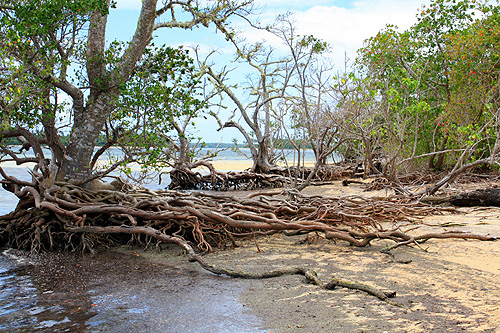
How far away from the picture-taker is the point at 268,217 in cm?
704

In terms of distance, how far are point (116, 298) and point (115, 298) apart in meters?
0.01

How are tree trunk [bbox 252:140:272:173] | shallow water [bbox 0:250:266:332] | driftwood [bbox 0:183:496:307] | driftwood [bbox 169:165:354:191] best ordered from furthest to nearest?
tree trunk [bbox 252:140:272:173]
driftwood [bbox 169:165:354:191]
driftwood [bbox 0:183:496:307]
shallow water [bbox 0:250:266:332]

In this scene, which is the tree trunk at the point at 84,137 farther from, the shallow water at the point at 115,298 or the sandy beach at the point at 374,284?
the sandy beach at the point at 374,284

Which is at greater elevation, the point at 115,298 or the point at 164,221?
the point at 164,221

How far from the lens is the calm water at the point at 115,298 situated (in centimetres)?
400

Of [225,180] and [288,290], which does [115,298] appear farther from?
[225,180]

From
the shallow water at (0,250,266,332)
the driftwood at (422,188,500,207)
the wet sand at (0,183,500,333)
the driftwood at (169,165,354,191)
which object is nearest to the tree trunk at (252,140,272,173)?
the driftwood at (169,165,354,191)

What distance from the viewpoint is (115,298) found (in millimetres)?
4742

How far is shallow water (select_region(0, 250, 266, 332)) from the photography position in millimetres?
3998

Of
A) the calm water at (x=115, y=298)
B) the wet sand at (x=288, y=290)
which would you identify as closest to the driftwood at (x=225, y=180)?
the wet sand at (x=288, y=290)

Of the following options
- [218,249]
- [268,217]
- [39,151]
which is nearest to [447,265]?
[268,217]

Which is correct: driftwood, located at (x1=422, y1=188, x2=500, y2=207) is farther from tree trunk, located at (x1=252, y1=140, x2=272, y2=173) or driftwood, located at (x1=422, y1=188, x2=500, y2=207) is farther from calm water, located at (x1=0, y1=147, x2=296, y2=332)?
tree trunk, located at (x1=252, y1=140, x2=272, y2=173)

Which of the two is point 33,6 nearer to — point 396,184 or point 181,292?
point 181,292

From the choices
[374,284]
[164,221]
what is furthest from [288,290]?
[164,221]
